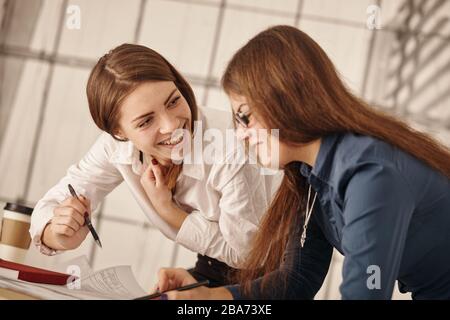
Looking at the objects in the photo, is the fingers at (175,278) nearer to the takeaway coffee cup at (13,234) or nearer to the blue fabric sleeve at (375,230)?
the blue fabric sleeve at (375,230)

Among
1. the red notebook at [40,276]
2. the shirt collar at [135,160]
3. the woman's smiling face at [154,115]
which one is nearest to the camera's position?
the red notebook at [40,276]

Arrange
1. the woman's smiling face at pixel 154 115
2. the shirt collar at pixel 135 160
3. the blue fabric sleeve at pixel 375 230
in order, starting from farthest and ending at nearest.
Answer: the shirt collar at pixel 135 160, the woman's smiling face at pixel 154 115, the blue fabric sleeve at pixel 375 230

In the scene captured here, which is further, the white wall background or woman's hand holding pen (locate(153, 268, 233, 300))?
the white wall background

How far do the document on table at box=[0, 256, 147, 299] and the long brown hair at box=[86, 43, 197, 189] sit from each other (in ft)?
1.11

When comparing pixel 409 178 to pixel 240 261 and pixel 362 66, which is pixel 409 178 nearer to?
pixel 240 261

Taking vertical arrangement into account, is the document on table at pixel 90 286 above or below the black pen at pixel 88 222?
below

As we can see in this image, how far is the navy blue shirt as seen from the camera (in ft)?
2.61

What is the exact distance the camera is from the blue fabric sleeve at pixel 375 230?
31.1 inches

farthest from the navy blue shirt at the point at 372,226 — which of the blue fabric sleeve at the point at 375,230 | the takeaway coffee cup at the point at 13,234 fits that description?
the takeaway coffee cup at the point at 13,234

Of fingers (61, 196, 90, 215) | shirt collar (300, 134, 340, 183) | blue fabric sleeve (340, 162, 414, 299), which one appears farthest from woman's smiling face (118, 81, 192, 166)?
blue fabric sleeve (340, 162, 414, 299)

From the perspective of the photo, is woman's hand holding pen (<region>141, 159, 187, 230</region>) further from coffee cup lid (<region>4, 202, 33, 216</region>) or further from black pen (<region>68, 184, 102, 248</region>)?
coffee cup lid (<region>4, 202, 33, 216</region>)

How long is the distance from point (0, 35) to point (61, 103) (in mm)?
266

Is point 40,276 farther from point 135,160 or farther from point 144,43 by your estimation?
point 144,43

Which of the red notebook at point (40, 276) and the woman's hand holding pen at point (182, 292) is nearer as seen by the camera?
the woman's hand holding pen at point (182, 292)
